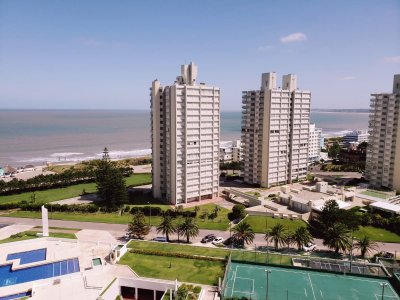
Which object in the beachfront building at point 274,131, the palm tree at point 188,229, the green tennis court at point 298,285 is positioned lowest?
the green tennis court at point 298,285

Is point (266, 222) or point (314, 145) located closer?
point (266, 222)

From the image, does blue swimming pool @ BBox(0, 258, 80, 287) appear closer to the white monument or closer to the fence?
the white monument

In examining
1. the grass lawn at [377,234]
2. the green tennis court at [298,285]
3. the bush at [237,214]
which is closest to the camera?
the green tennis court at [298,285]

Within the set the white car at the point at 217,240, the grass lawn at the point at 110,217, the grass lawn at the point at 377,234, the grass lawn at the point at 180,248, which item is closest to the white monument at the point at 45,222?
the grass lawn at the point at 110,217

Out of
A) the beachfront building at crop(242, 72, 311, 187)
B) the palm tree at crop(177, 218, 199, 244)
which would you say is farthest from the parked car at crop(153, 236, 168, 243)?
the beachfront building at crop(242, 72, 311, 187)

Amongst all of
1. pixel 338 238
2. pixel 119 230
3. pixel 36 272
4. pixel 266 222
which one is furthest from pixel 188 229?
pixel 338 238

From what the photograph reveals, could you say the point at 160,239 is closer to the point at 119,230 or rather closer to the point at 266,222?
the point at 119,230

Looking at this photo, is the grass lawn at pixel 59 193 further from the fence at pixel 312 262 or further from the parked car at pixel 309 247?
the parked car at pixel 309 247
